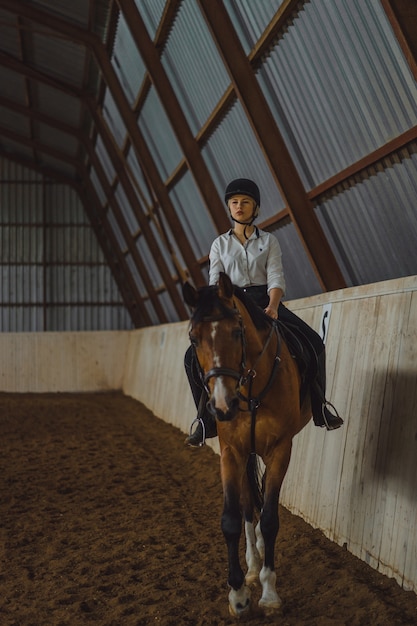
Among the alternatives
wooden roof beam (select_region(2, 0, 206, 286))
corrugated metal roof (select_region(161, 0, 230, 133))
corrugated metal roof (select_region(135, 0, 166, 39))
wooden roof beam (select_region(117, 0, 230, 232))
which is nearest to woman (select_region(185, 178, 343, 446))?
corrugated metal roof (select_region(161, 0, 230, 133))

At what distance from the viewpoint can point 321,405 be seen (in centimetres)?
580

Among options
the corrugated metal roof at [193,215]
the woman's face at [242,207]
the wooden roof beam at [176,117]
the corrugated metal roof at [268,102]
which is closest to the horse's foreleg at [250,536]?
the woman's face at [242,207]

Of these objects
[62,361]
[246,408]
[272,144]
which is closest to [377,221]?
[272,144]

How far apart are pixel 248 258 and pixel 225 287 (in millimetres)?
931

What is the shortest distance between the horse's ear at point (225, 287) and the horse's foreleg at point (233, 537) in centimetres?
106

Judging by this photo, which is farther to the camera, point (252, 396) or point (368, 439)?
point (368, 439)

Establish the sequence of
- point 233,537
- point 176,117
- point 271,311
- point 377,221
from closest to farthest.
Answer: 1. point 233,537
2. point 271,311
3. point 377,221
4. point 176,117

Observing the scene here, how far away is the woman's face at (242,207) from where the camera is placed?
219 inches

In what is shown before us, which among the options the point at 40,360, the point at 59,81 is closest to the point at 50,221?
the point at 40,360

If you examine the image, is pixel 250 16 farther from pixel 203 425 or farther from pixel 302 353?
pixel 203 425

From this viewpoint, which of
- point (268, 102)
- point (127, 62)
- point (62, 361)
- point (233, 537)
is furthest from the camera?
point (62, 361)

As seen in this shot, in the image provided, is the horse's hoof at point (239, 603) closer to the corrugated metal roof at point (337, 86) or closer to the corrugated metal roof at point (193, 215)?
the corrugated metal roof at point (337, 86)

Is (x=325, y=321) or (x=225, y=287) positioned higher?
(x=225, y=287)

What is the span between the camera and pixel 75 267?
92.2ft
